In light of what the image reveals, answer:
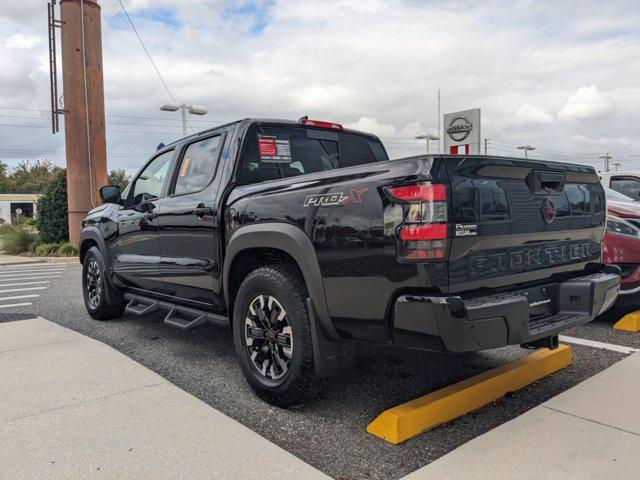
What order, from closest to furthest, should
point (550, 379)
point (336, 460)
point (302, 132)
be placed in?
point (336, 460)
point (550, 379)
point (302, 132)

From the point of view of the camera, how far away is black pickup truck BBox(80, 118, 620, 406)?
8.15ft

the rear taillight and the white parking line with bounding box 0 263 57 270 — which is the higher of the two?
the rear taillight

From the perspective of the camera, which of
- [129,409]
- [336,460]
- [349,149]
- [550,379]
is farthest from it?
[349,149]

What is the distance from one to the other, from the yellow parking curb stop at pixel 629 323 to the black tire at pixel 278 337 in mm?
3536

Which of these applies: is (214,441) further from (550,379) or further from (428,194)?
(550,379)

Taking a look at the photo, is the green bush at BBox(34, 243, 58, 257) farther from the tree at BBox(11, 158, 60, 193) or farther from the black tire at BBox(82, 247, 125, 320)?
the tree at BBox(11, 158, 60, 193)

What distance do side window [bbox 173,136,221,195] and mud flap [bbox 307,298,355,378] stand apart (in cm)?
159

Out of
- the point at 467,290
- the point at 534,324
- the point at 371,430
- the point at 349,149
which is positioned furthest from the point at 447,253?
the point at 349,149

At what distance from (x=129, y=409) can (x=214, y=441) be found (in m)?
0.74

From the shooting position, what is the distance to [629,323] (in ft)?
16.8

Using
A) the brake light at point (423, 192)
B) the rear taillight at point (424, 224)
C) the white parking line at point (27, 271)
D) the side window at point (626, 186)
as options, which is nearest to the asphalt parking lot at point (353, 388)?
the rear taillight at point (424, 224)

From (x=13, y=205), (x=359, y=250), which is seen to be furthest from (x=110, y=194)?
(x=13, y=205)

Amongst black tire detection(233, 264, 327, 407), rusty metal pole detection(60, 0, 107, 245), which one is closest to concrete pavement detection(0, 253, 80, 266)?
rusty metal pole detection(60, 0, 107, 245)

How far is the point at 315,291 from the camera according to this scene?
292 centimetres
